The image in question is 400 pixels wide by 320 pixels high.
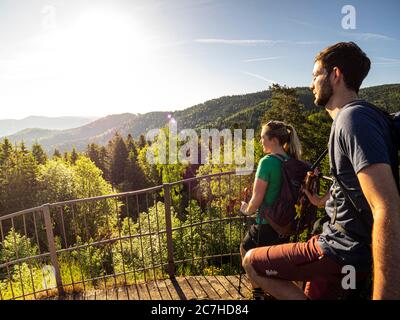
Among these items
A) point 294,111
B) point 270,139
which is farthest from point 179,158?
point 270,139

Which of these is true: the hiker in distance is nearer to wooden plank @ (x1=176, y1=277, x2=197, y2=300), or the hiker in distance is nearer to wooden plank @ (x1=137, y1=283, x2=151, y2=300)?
wooden plank @ (x1=176, y1=277, x2=197, y2=300)

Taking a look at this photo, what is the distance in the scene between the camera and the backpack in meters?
3.19

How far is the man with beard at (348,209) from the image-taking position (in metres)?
1.37

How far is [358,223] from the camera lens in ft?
5.90

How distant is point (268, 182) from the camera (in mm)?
3254

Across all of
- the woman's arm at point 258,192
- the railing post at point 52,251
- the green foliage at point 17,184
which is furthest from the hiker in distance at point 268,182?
the green foliage at point 17,184

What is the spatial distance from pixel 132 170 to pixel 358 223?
187ft

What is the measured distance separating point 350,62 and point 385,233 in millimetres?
1067

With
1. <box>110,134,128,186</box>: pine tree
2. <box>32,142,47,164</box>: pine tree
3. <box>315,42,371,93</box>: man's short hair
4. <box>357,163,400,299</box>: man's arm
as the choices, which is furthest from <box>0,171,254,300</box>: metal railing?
<box>32,142,47,164</box>: pine tree

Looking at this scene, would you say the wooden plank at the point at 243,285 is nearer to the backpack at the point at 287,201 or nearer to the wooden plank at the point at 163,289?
the wooden plank at the point at 163,289

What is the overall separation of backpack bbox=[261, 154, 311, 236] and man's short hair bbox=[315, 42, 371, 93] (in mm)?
1441

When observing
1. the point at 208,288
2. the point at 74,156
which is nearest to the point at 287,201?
the point at 208,288

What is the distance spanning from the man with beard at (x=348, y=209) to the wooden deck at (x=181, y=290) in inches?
115
